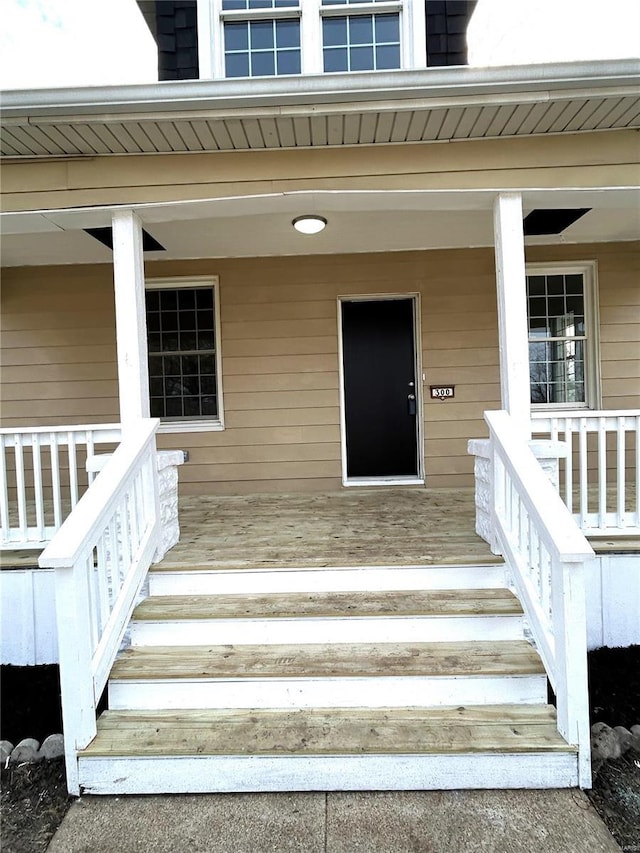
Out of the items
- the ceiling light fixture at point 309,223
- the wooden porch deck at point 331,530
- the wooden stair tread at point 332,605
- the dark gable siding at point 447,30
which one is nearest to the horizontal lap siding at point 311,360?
the wooden porch deck at point 331,530

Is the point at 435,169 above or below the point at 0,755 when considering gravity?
above

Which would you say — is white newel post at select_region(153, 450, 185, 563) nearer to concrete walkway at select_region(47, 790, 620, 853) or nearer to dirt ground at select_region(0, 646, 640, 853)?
dirt ground at select_region(0, 646, 640, 853)

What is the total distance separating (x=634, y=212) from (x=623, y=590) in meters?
2.92

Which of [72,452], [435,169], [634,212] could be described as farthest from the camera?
[634,212]

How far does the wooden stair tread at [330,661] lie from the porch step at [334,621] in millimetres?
45

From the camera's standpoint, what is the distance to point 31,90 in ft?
7.97

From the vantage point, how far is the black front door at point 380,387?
466cm

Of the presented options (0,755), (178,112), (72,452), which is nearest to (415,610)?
(0,755)

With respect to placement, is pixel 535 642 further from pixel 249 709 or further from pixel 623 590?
pixel 249 709

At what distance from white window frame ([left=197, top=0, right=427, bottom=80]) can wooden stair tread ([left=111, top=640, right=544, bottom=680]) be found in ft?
12.2

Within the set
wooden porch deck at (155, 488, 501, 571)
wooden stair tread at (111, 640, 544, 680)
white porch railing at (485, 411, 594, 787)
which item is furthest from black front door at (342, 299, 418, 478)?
wooden stair tread at (111, 640, 544, 680)

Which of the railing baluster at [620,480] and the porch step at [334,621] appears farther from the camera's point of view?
the railing baluster at [620,480]

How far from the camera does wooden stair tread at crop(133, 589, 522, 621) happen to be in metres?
2.31

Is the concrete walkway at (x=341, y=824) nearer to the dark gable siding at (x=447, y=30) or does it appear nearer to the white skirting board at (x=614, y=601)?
the white skirting board at (x=614, y=601)
